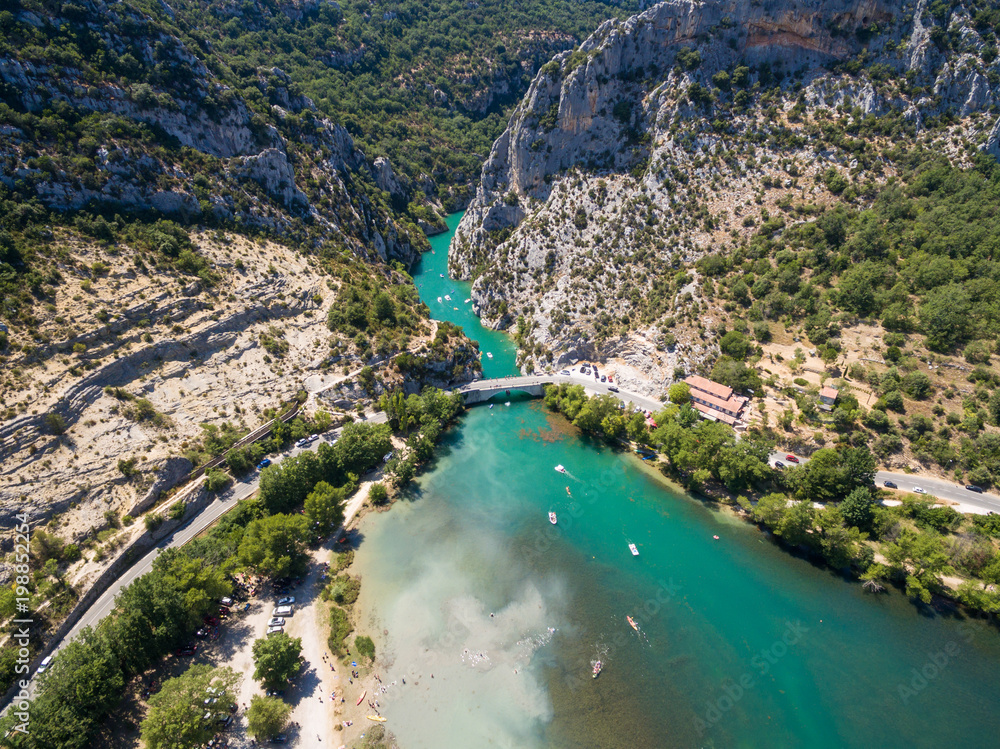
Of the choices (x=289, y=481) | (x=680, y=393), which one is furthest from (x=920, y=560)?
(x=289, y=481)

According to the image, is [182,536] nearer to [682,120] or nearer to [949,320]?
[949,320]

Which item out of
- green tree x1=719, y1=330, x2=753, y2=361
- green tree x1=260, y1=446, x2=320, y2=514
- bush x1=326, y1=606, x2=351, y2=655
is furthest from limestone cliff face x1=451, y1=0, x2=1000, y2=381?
bush x1=326, y1=606, x2=351, y2=655

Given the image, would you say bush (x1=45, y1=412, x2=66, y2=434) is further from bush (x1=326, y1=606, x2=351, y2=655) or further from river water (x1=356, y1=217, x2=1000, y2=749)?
bush (x1=326, y1=606, x2=351, y2=655)

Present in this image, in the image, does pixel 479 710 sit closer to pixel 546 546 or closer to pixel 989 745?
pixel 546 546

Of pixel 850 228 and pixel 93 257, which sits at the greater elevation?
pixel 850 228

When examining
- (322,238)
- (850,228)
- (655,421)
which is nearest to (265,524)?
(655,421)

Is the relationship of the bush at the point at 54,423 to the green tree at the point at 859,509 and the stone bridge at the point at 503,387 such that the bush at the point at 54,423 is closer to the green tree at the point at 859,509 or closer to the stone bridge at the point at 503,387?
the stone bridge at the point at 503,387
